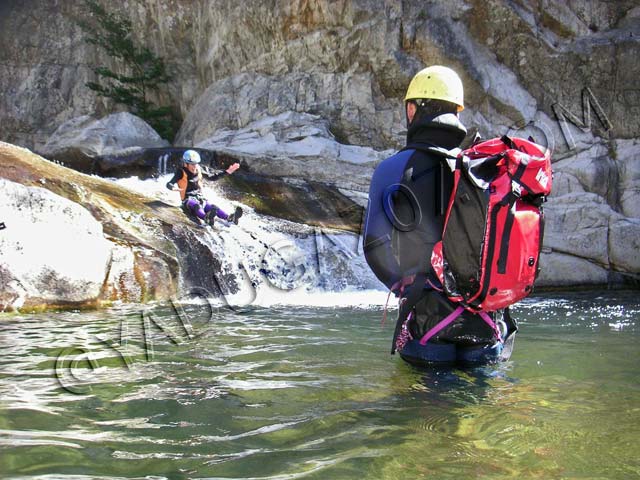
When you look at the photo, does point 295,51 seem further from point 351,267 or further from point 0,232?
point 0,232

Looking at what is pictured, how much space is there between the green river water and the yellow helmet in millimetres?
1461

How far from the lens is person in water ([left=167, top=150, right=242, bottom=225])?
33.7ft

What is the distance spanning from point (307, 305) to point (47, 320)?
3.31m

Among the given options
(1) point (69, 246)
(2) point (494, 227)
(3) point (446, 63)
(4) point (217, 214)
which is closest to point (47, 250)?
(1) point (69, 246)

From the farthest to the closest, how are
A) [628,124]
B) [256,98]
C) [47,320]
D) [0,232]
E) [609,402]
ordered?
[256,98]
[628,124]
[0,232]
[47,320]
[609,402]

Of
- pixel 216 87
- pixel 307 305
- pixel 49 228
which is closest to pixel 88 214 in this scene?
pixel 49 228

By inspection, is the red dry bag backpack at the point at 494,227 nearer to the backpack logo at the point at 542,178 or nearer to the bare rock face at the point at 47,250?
the backpack logo at the point at 542,178

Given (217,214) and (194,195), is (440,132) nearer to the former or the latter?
(217,214)

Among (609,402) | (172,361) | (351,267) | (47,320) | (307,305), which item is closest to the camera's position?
(609,402)

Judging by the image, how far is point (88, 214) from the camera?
26.1 feet

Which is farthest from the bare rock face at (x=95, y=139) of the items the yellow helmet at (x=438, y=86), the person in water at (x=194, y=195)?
the yellow helmet at (x=438, y=86)

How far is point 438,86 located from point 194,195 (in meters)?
8.05

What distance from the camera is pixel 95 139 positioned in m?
17.3

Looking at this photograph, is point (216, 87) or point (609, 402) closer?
point (609, 402)
